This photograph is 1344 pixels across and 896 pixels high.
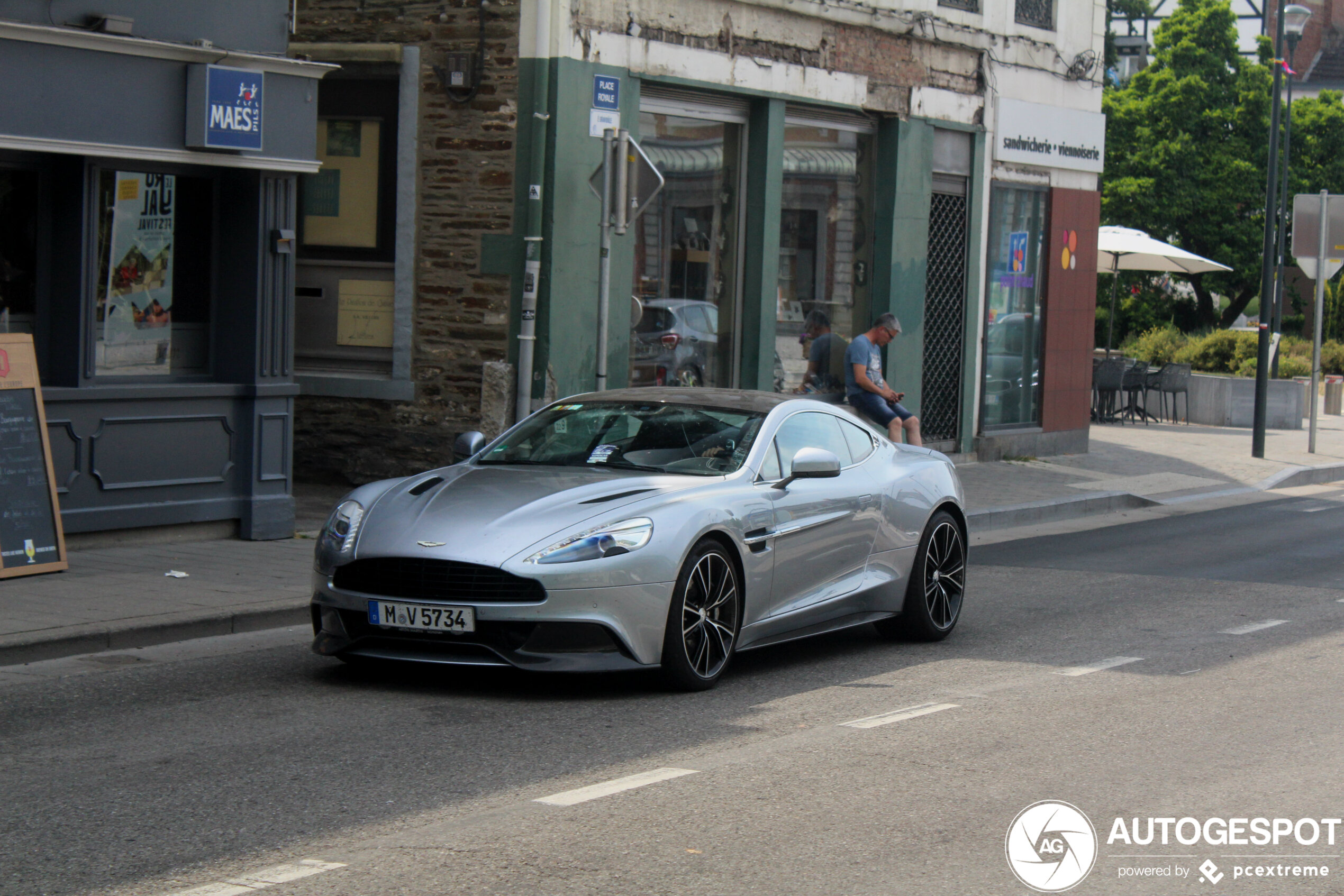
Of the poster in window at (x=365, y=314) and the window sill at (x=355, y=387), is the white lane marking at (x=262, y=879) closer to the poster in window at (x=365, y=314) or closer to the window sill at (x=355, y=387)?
the window sill at (x=355, y=387)

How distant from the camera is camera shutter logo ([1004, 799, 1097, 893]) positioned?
5004 mm

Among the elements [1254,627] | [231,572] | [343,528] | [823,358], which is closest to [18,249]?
[231,572]

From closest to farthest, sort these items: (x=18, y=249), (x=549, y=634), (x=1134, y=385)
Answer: (x=549, y=634), (x=18, y=249), (x=1134, y=385)

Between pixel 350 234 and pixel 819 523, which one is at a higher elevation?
pixel 350 234

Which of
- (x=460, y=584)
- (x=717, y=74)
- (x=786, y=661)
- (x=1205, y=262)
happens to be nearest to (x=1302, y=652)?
(x=786, y=661)

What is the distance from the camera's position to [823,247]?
59.3 feet

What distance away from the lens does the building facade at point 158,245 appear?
1077 cm

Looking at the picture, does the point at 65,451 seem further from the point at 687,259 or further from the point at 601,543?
the point at 687,259

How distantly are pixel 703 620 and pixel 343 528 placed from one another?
1713 mm

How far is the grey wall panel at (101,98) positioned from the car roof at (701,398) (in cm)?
403

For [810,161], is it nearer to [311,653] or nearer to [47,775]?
[311,653]

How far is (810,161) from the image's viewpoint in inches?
698

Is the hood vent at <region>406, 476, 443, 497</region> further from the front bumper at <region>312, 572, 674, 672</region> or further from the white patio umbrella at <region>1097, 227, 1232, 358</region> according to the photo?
the white patio umbrella at <region>1097, 227, 1232, 358</region>

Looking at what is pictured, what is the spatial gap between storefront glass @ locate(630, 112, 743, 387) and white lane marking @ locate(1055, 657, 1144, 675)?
744 cm
